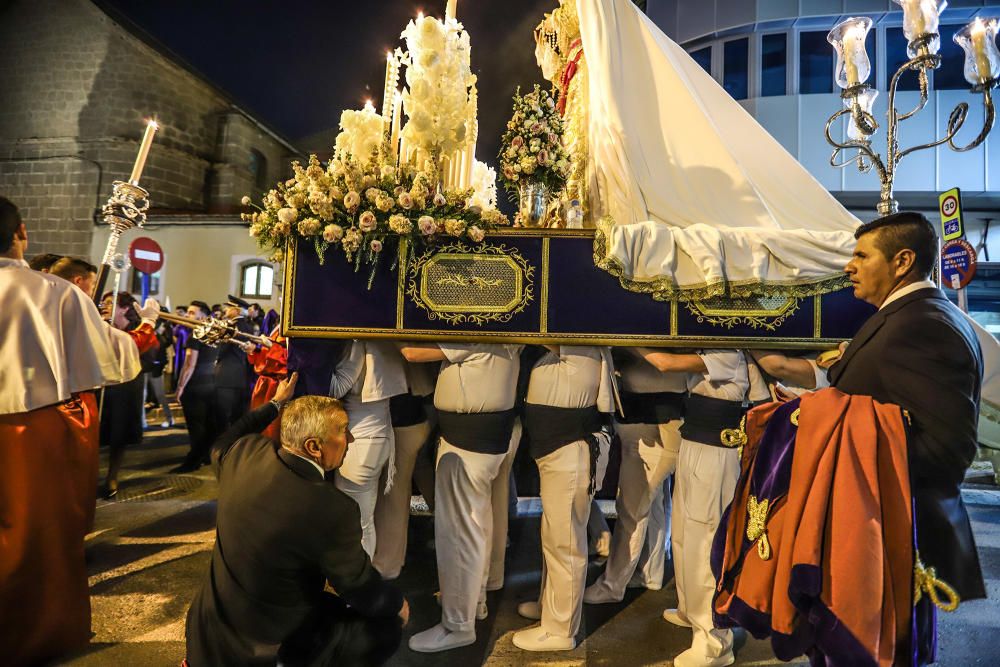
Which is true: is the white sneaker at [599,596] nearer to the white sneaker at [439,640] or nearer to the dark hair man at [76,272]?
the white sneaker at [439,640]

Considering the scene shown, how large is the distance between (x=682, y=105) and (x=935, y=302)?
2380mm

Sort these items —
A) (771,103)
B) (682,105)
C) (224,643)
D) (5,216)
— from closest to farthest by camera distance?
(224,643) < (5,216) < (682,105) < (771,103)

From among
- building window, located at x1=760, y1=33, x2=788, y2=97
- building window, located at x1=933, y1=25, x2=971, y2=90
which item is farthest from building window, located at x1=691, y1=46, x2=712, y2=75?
building window, located at x1=933, y1=25, x2=971, y2=90

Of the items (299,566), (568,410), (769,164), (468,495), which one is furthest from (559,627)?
(769,164)

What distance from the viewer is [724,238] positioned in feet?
10.8

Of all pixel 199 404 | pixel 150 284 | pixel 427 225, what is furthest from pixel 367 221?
pixel 150 284

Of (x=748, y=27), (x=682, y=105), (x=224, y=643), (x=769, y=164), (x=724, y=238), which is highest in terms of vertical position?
(x=748, y=27)

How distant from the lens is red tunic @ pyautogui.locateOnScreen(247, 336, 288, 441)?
419 centimetres

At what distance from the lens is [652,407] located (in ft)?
12.6

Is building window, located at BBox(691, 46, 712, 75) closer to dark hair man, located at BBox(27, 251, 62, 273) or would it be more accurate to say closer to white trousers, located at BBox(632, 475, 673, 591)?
white trousers, located at BBox(632, 475, 673, 591)

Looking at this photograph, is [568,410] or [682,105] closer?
[568,410]

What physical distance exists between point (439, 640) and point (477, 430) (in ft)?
3.76

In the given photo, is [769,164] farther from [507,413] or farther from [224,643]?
[224,643]

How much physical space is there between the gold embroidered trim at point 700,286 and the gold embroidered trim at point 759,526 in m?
1.44
